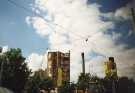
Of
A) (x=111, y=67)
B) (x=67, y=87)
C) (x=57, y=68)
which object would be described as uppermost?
(x=57, y=68)

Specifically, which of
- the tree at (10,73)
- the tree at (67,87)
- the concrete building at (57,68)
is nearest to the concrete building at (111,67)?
the tree at (10,73)

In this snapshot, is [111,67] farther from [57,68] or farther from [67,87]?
[57,68]

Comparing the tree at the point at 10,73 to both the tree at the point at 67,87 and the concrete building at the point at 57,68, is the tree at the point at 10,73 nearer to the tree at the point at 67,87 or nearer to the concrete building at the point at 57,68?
the tree at the point at 67,87

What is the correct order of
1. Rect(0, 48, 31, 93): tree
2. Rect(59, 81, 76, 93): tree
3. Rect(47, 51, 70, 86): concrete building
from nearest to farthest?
Rect(0, 48, 31, 93): tree < Rect(59, 81, 76, 93): tree < Rect(47, 51, 70, 86): concrete building

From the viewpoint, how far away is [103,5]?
20.1ft

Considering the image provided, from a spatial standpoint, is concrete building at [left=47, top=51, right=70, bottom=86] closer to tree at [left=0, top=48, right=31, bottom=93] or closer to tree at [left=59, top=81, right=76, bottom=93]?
tree at [left=59, top=81, right=76, bottom=93]

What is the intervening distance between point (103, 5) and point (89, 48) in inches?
49.5

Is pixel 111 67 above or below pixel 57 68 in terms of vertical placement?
below

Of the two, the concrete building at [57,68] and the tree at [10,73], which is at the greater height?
the concrete building at [57,68]

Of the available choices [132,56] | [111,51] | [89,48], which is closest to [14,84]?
[89,48]

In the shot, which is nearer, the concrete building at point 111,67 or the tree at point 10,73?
the tree at point 10,73

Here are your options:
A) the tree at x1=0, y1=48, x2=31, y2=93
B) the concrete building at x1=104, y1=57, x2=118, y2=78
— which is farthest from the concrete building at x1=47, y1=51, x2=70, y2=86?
the tree at x1=0, y1=48, x2=31, y2=93

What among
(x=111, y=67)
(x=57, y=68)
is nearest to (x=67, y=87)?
(x=57, y=68)

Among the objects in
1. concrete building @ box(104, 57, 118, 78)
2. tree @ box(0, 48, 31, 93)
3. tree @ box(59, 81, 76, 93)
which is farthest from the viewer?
tree @ box(59, 81, 76, 93)
